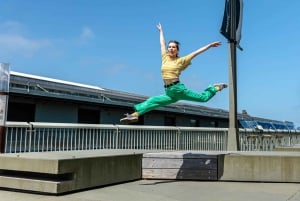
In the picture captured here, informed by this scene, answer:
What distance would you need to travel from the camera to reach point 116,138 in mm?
13508

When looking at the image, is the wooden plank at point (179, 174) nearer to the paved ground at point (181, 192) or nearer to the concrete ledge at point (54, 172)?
the paved ground at point (181, 192)

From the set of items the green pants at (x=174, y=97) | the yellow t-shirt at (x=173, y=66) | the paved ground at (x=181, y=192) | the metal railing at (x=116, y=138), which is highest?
the yellow t-shirt at (x=173, y=66)

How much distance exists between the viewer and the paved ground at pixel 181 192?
7723 millimetres

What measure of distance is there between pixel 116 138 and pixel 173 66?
518 cm

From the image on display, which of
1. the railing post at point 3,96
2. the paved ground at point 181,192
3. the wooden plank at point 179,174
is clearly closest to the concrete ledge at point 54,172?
the paved ground at point 181,192

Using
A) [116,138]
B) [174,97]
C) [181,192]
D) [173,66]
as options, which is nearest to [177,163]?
[181,192]

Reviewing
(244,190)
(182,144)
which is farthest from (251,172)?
(182,144)

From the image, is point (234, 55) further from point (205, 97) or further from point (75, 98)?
point (75, 98)

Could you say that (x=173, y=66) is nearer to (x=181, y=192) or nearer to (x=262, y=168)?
(x=181, y=192)

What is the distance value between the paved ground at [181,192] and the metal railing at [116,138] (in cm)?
A: 261

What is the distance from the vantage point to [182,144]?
15555mm

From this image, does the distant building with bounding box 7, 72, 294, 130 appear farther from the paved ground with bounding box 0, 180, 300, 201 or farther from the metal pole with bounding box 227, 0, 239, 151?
the paved ground with bounding box 0, 180, 300, 201

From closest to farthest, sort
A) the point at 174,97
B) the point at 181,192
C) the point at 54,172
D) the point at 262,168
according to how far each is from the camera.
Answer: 1. the point at 54,172
2. the point at 181,192
3. the point at 174,97
4. the point at 262,168

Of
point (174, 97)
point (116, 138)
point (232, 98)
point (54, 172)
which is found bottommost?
point (54, 172)
